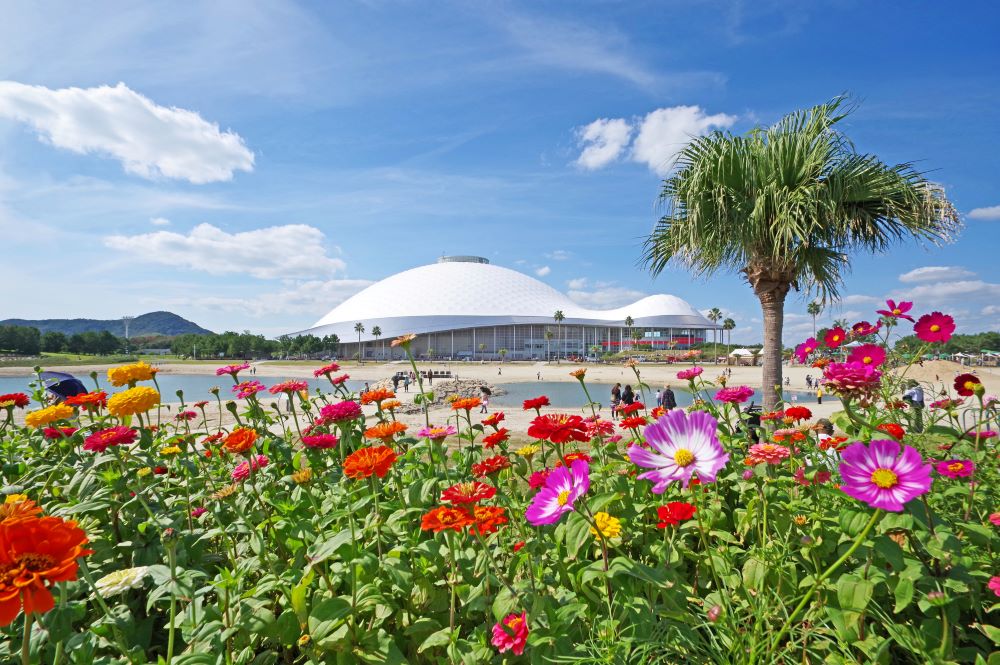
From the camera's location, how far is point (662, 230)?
7.82 m

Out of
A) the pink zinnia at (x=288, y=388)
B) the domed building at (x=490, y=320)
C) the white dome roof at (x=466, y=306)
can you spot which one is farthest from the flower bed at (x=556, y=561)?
the white dome roof at (x=466, y=306)

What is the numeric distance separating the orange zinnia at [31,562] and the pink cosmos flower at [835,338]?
9.50 feet

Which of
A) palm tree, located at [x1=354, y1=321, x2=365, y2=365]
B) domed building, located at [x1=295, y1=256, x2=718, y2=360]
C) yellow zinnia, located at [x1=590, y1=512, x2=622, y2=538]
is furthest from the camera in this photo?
domed building, located at [x1=295, y1=256, x2=718, y2=360]

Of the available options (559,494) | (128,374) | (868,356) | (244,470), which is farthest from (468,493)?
(128,374)

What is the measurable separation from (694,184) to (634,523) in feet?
17.9

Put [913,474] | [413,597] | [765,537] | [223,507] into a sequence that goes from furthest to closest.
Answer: [223,507]
[413,597]
[765,537]
[913,474]

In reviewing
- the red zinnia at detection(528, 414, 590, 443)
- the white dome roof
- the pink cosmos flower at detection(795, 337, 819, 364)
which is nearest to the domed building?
the white dome roof

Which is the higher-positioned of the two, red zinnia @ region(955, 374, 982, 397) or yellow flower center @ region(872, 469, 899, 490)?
red zinnia @ region(955, 374, 982, 397)

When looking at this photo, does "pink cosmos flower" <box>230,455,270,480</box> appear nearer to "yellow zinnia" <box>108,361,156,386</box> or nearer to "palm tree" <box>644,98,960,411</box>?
"yellow zinnia" <box>108,361,156,386</box>

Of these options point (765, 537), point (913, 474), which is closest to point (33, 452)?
point (765, 537)

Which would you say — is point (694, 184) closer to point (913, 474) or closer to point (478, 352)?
point (913, 474)

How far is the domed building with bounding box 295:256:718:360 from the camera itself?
79875 millimetres

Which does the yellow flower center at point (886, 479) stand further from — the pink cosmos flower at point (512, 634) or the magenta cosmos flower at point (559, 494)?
the pink cosmos flower at point (512, 634)

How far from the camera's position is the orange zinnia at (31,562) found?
33.3 inches
